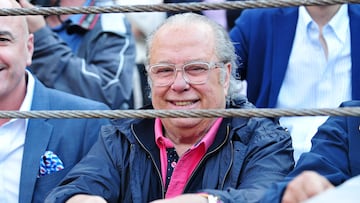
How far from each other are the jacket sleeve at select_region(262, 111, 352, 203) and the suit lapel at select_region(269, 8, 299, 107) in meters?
0.96

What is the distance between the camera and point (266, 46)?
372cm

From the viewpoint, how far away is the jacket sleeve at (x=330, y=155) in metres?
2.50

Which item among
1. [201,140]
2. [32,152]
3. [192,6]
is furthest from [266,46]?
[192,6]

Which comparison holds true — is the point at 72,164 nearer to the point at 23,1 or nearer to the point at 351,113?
the point at 23,1

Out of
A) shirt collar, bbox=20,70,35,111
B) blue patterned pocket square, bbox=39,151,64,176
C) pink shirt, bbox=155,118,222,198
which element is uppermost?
shirt collar, bbox=20,70,35,111

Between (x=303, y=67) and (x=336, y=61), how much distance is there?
0.44 ft

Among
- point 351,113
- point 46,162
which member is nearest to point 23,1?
point 46,162

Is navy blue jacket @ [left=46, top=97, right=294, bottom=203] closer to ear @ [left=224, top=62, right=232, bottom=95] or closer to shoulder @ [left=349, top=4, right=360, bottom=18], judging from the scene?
ear @ [left=224, top=62, right=232, bottom=95]

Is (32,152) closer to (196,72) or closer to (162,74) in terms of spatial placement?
(162,74)

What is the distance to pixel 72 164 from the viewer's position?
3.19 metres

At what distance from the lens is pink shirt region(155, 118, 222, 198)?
112 inches

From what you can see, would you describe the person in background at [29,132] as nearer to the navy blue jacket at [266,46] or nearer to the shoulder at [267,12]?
the navy blue jacket at [266,46]

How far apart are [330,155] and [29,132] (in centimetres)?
118

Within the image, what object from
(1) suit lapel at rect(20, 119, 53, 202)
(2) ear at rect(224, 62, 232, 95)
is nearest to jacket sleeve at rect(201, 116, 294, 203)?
(2) ear at rect(224, 62, 232, 95)
